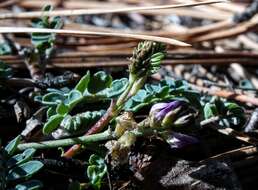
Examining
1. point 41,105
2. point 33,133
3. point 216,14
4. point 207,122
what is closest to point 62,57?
point 41,105

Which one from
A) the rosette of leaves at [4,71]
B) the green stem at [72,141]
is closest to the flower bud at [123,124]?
the green stem at [72,141]

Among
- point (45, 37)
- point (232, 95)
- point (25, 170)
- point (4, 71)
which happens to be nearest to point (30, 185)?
point (25, 170)

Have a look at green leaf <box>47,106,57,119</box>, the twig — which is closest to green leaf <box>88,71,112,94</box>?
green leaf <box>47,106,57,119</box>

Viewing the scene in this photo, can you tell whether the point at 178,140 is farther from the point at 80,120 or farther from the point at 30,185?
the point at 30,185

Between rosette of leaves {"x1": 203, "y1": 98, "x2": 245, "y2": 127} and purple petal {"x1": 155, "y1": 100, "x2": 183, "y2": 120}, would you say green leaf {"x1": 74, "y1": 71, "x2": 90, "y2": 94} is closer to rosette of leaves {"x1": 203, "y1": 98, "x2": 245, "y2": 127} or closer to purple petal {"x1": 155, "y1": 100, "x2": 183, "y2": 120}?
purple petal {"x1": 155, "y1": 100, "x2": 183, "y2": 120}

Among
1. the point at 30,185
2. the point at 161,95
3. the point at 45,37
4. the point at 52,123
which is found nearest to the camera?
the point at 30,185

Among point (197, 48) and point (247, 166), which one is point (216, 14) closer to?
point (197, 48)
